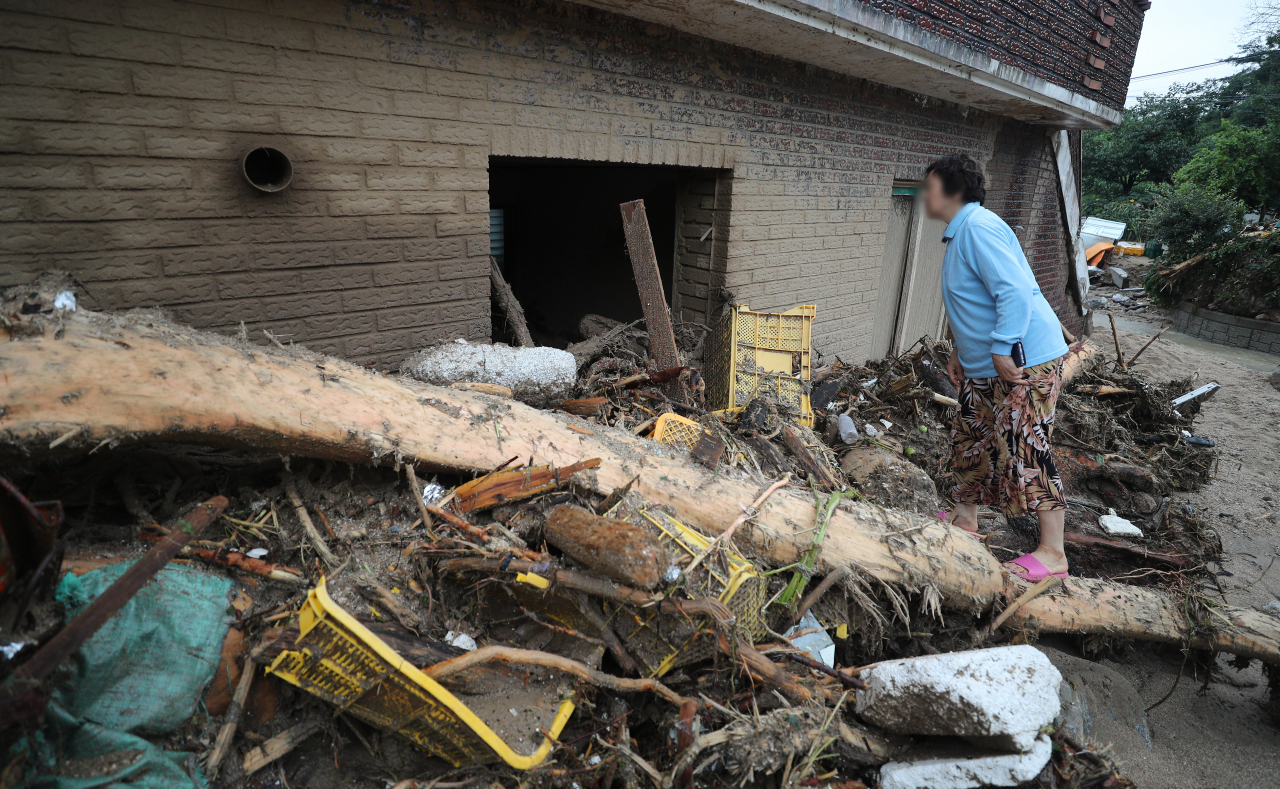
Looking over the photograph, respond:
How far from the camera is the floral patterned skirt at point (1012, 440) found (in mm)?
2979

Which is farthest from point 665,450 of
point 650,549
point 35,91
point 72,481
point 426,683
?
point 35,91

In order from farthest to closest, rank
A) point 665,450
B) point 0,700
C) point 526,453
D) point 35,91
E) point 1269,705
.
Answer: point 665,450 → point 1269,705 → point 526,453 → point 35,91 → point 0,700

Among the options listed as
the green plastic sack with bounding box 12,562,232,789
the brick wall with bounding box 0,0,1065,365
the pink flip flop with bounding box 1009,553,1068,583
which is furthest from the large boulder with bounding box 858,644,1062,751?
the brick wall with bounding box 0,0,1065,365

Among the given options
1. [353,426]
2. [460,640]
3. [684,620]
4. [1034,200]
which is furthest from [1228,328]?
[353,426]

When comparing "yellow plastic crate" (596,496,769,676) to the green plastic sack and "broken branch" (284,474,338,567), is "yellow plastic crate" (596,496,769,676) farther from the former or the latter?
the green plastic sack

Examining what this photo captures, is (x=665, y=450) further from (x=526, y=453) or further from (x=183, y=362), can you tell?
(x=183, y=362)

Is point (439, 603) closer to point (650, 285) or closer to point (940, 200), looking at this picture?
point (650, 285)

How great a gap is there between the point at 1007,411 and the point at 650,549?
2.22 metres

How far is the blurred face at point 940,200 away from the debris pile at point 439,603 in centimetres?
169

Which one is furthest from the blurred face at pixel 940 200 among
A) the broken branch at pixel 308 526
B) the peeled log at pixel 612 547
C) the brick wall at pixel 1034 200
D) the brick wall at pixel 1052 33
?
the brick wall at pixel 1034 200

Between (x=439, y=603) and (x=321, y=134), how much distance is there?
89.9 inches

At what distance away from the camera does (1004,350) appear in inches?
115

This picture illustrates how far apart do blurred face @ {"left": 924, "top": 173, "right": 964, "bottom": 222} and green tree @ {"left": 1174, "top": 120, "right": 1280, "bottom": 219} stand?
1804 cm

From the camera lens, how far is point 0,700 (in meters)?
1.19
